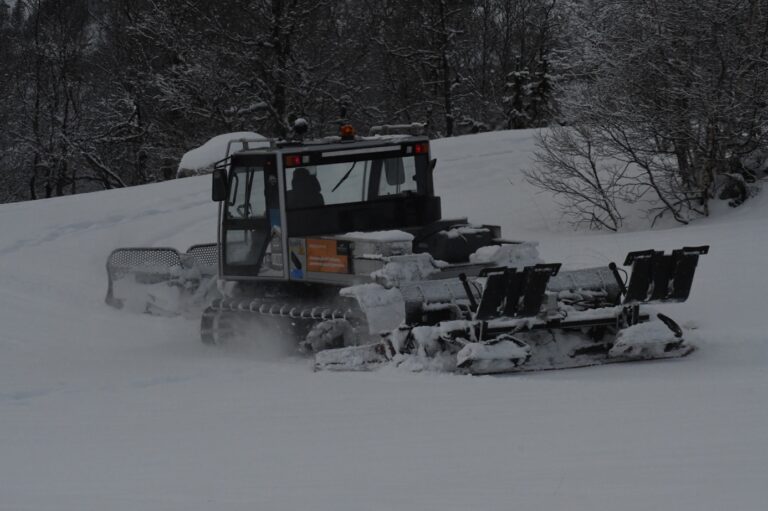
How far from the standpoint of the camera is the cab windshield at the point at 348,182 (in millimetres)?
10961

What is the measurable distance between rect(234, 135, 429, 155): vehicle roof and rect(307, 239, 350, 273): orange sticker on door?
2.96ft

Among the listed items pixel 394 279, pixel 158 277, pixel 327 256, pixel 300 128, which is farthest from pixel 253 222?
pixel 394 279

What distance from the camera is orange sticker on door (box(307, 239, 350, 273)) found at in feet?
34.0

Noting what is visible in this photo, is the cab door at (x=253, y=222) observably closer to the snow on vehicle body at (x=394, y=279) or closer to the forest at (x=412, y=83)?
the snow on vehicle body at (x=394, y=279)

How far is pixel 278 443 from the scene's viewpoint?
22.4 ft

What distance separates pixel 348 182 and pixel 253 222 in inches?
41.1

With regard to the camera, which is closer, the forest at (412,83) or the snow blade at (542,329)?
the snow blade at (542,329)

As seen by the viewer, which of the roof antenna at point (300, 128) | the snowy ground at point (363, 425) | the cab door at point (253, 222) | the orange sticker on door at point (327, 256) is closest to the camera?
the snowy ground at point (363, 425)

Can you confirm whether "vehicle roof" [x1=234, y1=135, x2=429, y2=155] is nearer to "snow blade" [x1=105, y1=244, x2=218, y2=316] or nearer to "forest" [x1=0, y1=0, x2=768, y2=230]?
"forest" [x1=0, y1=0, x2=768, y2=230]

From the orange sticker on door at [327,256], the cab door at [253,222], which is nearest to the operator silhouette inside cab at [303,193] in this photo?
the cab door at [253,222]

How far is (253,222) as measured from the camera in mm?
11391

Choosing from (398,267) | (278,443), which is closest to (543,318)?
(398,267)

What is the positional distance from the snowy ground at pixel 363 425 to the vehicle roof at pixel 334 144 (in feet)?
6.33

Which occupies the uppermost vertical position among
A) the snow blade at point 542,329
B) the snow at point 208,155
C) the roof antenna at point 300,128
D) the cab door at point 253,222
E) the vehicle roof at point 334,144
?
the snow at point 208,155
